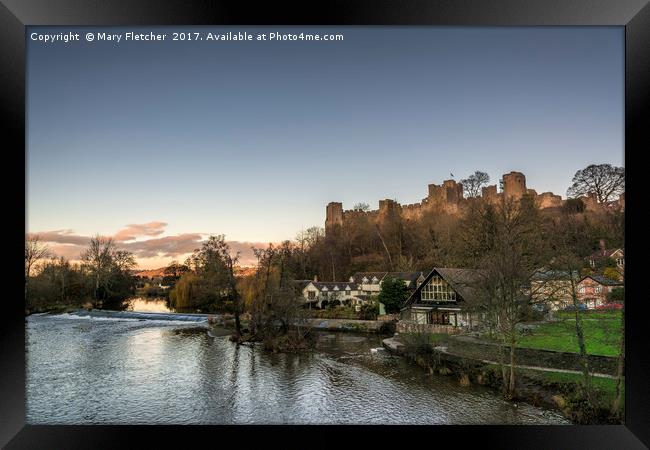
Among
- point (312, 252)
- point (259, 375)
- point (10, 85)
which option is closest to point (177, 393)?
point (259, 375)

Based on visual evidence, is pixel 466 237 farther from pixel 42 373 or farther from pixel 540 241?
pixel 42 373

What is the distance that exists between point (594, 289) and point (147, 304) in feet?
36.5

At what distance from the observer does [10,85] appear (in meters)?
2.42

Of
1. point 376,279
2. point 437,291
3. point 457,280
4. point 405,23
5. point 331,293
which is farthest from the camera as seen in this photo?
point 331,293

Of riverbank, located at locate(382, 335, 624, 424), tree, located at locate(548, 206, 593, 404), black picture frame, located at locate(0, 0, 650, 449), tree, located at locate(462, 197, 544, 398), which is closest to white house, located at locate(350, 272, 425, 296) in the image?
tree, located at locate(462, 197, 544, 398)

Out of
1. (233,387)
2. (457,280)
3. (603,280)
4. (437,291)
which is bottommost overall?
(233,387)

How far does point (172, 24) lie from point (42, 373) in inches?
243

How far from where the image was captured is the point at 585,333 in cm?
591

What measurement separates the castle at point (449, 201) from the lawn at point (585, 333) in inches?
69.6

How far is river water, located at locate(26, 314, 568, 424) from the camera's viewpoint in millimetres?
4762

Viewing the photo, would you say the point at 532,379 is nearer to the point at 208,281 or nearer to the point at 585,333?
the point at 585,333

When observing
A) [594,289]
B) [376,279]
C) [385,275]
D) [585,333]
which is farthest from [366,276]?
[594,289]

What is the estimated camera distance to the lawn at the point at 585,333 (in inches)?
219

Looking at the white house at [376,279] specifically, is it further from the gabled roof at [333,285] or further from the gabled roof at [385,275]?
the gabled roof at [333,285]
